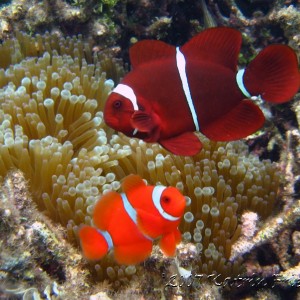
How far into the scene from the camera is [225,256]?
2006 millimetres

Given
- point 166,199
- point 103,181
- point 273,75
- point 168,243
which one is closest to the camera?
point 166,199

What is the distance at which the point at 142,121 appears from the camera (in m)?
1.65

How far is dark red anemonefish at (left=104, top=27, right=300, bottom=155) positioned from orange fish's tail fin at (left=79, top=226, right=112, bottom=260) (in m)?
0.47

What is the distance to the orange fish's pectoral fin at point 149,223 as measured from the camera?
154cm

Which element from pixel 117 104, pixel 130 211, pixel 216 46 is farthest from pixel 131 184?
pixel 216 46

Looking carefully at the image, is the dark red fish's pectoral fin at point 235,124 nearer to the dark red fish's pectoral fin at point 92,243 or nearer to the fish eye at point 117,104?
the fish eye at point 117,104

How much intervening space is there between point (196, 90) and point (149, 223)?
649mm

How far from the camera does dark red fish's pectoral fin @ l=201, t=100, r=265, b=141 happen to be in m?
1.78

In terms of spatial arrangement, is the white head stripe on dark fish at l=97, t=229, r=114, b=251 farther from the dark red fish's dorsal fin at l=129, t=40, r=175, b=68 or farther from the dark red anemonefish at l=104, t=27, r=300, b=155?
the dark red fish's dorsal fin at l=129, t=40, r=175, b=68

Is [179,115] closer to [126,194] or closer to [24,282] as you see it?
[126,194]

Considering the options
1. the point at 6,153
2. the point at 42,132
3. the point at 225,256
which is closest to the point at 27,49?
the point at 42,132

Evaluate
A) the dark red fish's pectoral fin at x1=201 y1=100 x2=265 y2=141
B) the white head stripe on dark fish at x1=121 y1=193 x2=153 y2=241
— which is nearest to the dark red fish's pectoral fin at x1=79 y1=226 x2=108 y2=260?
the white head stripe on dark fish at x1=121 y1=193 x2=153 y2=241

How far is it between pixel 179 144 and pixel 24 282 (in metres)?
0.90

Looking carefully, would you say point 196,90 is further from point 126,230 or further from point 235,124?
point 126,230
